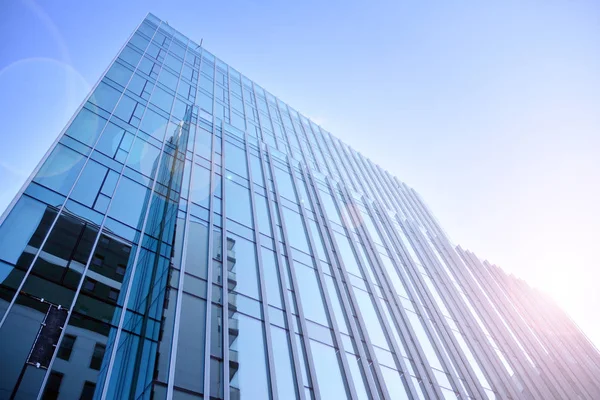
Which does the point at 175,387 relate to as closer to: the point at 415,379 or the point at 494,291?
the point at 415,379

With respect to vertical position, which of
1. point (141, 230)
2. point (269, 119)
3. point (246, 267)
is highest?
point (269, 119)

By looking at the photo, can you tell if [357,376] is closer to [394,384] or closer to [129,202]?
[394,384]

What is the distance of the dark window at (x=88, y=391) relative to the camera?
859cm

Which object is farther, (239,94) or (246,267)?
(239,94)

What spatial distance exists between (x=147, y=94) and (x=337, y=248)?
13748 millimetres

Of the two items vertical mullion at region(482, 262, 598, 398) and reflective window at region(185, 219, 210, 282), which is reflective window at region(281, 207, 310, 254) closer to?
reflective window at region(185, 219, 210, 282)

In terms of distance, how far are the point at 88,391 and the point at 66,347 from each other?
127 cm

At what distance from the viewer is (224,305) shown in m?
11.5

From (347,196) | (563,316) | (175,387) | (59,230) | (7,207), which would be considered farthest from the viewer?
(563,316)

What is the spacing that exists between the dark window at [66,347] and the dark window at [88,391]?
0.83m

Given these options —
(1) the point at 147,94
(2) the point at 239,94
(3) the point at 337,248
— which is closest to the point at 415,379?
(3) the point at 337,248

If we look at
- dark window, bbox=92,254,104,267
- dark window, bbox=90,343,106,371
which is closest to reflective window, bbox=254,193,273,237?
dark window, bbox=92,254,104,267

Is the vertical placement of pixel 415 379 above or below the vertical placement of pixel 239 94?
Answer: below

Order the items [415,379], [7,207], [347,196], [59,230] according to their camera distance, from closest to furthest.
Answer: [7,207], [59,230], [415,379], [347,196]
